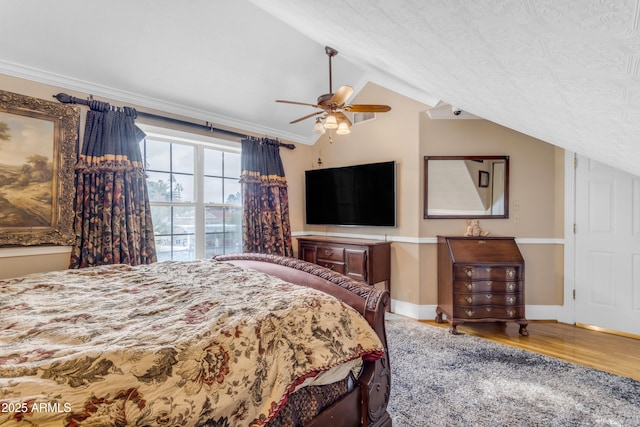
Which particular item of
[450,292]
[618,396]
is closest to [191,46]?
[450,292]

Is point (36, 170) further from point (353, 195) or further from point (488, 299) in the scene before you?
point (488, 299)

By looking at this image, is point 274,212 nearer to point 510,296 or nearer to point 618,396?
point 510,296

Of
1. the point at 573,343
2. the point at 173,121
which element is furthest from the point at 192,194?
the point at 573,343

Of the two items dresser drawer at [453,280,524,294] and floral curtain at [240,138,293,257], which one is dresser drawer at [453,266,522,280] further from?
floral curtain at [240,138,293,257]

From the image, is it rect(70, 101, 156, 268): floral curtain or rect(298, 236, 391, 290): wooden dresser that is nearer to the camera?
rect(70, 101, 156, 268): floral curtain

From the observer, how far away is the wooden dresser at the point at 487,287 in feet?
9.69

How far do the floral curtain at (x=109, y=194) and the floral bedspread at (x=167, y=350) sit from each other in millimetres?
1107

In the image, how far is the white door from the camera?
9.57 ft

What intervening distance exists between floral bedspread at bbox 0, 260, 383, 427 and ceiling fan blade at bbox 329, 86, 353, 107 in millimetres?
1741

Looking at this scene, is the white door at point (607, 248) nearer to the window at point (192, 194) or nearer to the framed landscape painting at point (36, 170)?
the window at point (192, 194)

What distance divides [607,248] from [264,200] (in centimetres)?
386

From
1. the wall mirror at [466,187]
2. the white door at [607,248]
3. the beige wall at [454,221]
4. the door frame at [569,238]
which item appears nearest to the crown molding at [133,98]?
the beige wall at [454,221]

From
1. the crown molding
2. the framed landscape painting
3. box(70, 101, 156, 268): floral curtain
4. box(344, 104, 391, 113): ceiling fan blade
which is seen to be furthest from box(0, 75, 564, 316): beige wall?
the framed landscape painting

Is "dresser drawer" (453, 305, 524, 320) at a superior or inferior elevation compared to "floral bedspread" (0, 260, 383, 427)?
inferior
